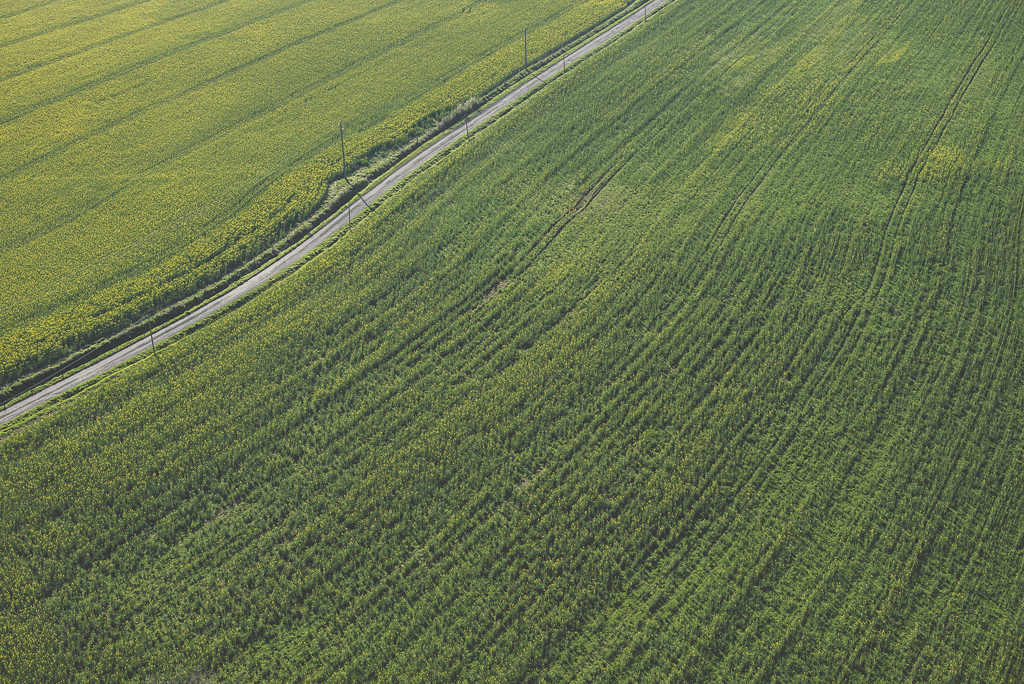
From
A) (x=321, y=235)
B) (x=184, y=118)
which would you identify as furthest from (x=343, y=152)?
(x=184, y=118)

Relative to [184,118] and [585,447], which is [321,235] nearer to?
[184,118]

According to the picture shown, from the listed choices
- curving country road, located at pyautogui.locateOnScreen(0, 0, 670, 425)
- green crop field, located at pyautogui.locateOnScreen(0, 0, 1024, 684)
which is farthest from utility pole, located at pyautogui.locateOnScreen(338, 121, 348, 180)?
green crop field, located at pyautogui.locateOnScreen(0, 0, 1024, 684)

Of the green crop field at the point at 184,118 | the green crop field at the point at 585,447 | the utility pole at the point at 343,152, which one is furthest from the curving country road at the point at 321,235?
the utility pole at the point at 343,152

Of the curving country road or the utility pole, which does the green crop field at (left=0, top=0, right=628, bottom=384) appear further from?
the curving country road

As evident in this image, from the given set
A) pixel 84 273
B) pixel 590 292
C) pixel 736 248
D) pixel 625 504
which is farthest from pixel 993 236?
pixel 84 273

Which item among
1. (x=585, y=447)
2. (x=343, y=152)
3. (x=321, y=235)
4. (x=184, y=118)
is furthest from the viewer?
(x=184, y=118)

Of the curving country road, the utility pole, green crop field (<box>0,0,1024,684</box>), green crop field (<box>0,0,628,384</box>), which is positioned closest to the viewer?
green crop field (<box>0,0,1024,684</box>)
